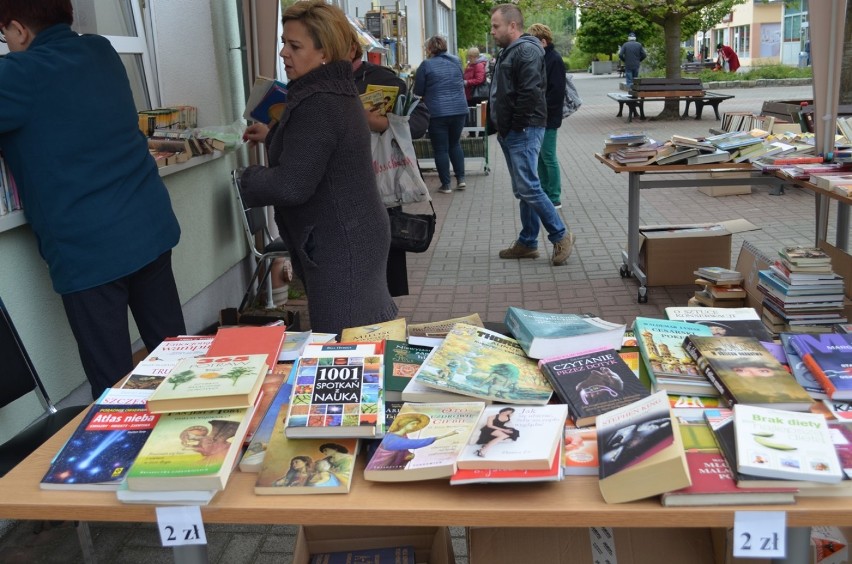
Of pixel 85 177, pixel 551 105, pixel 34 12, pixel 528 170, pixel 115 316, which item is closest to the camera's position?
pixel 34 12

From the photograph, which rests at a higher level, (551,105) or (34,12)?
(34,12)

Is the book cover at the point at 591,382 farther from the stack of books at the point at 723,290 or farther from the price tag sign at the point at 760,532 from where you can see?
the stack of books at the point at 723,290

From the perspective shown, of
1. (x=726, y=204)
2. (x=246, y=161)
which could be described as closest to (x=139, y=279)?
(x=246, y=161)

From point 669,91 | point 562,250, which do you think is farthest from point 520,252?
point 669,91

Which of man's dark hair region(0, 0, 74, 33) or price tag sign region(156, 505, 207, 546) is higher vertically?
man's dark hair region(0, 0, 74, 33)

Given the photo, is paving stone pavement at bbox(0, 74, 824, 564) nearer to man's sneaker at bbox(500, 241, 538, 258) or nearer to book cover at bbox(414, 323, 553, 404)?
man's sneaker at bbox(500, 241, 538, 258)

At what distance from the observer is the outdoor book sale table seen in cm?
150

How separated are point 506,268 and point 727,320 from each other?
4507 mm

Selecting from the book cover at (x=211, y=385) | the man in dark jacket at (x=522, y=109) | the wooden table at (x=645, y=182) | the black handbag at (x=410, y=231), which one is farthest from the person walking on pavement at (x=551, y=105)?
the book cover at (x=211, y=385)

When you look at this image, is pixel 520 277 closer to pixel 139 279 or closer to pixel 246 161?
pixel 246 161

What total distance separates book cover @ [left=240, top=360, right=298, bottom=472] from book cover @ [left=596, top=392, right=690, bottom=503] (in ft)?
2.34

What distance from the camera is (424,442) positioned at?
1.69 m

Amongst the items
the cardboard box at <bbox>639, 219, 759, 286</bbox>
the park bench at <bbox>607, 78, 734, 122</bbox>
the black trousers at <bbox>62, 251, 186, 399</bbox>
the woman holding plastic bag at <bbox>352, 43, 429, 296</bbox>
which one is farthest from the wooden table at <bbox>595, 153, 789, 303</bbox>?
the park bench at <bbox>607, 78, 734, 122</bbox>

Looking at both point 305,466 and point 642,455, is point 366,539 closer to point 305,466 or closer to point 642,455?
point 305,466
